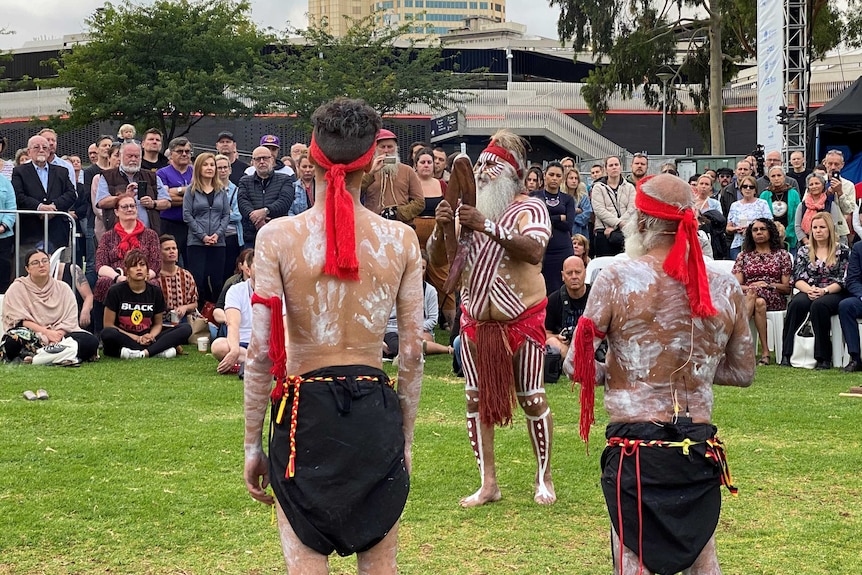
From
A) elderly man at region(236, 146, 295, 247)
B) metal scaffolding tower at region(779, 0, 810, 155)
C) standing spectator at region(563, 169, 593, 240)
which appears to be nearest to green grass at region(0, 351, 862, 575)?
elderly man at region(236, 146, 295, 247)

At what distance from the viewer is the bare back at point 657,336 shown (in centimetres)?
365

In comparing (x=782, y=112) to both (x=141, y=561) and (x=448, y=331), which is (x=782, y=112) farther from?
(x=141, y=561)

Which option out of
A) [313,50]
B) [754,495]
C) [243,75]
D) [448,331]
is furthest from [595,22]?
[754,495]

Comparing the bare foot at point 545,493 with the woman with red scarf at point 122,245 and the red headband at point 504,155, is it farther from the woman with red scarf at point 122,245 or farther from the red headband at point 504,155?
the woman with red scarf at point 122,245

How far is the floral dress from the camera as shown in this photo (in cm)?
1148

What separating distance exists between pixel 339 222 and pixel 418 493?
10.1 feet

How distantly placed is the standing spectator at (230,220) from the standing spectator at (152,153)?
713 mm

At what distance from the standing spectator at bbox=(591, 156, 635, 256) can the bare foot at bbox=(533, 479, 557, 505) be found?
25.2ft

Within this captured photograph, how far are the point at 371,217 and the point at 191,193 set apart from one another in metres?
8.70

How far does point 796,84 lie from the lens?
18.9m

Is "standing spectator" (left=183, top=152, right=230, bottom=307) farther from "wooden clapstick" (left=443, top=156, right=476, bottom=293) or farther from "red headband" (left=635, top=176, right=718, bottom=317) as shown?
"red headband" (left=635, top=176, right=718, bottom=317)

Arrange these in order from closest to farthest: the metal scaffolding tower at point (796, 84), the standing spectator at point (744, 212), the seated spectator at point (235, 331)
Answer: the seated spectator at point (235, 331) → the standing spectator at point (744, 212) → the metal scaffolding tower at point (796, 84)

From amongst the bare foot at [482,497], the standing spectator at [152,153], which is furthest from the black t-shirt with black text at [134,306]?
the bare foot at [482,497]

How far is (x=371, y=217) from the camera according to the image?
3.37 meters
